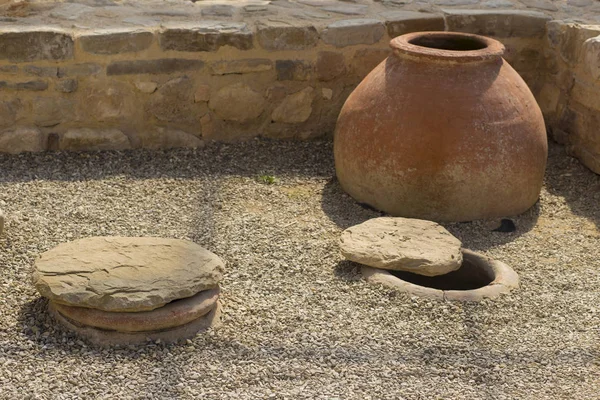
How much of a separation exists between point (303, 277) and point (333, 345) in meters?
0.53

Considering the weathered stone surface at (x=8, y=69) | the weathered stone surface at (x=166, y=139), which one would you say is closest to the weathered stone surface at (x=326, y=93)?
the weathered stone surface at (x=166, y=139)

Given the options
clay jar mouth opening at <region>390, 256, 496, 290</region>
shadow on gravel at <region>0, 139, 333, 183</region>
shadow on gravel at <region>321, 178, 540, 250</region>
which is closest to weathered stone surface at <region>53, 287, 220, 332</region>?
clay jar mouth opening at <region>390, 256, 496, 290</region>

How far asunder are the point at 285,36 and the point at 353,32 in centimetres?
40

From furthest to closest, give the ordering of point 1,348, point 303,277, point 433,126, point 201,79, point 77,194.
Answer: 1. point 201,79
2. point 77,194
3. point 433,126
4. point 303,277
5. point 1,348

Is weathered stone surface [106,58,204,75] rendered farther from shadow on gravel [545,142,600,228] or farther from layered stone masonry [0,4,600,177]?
shadow on gravel [545,142,600,228]

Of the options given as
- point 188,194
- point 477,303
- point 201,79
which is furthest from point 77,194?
point 477,303

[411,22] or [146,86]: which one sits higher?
[411,22]

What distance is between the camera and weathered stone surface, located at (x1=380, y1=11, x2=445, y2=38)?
16.7 feet

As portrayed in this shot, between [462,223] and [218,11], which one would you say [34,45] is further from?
[462,223]

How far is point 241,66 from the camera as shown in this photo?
16.2 feet

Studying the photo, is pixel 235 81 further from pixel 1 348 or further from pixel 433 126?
pixel 1 348

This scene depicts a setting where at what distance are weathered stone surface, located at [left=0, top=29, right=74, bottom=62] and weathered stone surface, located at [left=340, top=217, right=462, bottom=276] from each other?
1974 mm

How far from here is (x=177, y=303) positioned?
3.19 m

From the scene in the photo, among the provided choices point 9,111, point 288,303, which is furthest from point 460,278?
point 9,111
